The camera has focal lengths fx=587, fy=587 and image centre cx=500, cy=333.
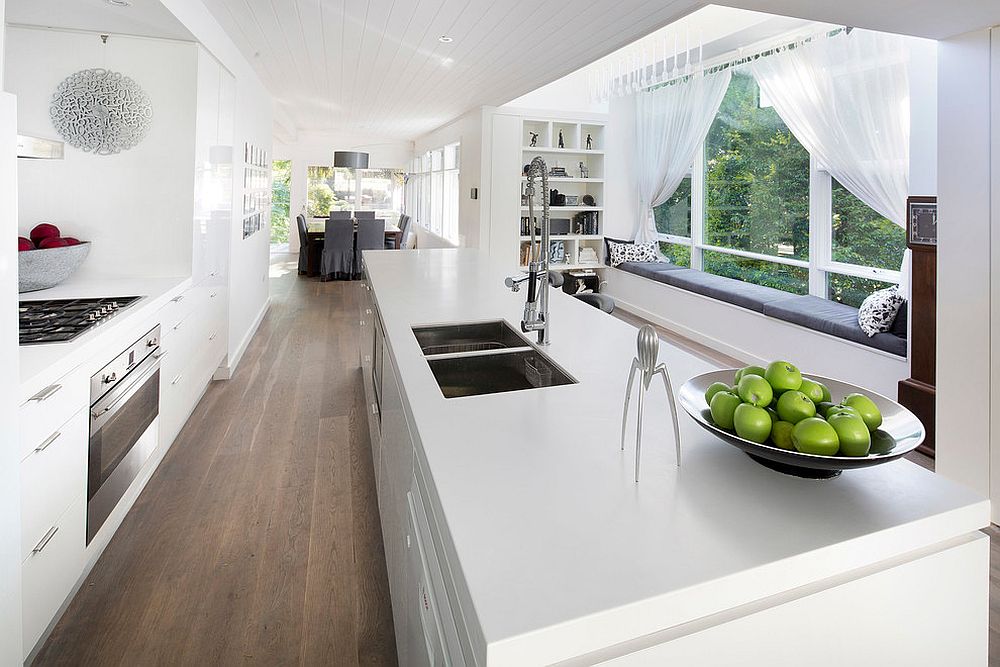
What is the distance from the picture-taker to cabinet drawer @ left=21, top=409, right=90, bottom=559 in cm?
155

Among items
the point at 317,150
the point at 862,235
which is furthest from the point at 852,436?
the point at 317,150

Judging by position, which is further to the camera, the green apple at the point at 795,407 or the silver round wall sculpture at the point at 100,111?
the silver round wall sculpture at the point at 100,111

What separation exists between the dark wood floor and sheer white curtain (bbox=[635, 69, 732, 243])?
4719mm

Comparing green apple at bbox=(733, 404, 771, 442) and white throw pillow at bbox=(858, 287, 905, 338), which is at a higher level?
white throw pillow at bbox=(858, 287, 905, 338)

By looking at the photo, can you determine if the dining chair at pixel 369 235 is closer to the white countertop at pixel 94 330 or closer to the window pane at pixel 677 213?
the window pane at pixel 677 213

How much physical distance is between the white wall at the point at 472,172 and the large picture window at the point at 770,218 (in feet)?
7.50

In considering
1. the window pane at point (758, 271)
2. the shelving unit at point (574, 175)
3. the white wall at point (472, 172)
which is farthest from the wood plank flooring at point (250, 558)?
the shelving unit at point (574, 175)

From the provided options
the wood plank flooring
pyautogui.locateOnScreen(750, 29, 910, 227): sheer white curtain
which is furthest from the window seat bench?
the wood plank flooring

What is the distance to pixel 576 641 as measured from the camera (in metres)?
0.66

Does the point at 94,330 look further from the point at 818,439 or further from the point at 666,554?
the point at 818,439

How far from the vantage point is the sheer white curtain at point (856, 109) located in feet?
13.2

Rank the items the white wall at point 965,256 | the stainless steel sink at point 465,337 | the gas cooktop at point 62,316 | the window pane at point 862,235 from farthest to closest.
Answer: the window pane at point 862,235 → the white wall at point 965,256 → the stainless steel sink at point 465,337 → the gas cooktop at point 62,316

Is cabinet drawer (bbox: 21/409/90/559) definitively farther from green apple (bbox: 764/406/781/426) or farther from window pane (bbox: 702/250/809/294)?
window pane (bbox: 702/250/809/294)

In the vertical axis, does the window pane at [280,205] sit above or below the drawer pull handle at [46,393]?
above
